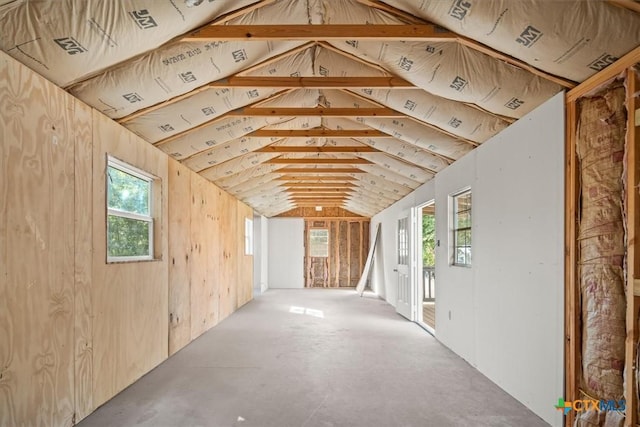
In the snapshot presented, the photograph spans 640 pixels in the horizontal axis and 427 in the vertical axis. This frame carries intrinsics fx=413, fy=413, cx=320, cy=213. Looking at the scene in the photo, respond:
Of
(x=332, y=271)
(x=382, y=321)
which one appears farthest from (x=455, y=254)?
(x=332, y=271)

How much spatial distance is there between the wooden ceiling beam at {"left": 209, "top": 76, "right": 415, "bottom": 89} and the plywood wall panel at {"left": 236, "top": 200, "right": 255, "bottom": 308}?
5.60m

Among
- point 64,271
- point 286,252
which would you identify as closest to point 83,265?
point 64,271

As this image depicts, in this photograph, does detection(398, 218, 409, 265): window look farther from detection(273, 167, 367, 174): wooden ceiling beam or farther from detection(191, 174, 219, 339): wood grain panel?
detection(191, 174, 219, 339): wood grain panel

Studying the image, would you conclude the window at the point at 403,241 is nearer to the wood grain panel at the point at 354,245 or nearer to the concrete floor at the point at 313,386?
the concrete floor at the point at 313,386

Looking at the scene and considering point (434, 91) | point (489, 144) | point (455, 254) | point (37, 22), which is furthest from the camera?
point (455, 254)

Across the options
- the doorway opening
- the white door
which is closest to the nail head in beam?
the doorway opening

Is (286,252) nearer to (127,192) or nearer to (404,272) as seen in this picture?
(404,272)

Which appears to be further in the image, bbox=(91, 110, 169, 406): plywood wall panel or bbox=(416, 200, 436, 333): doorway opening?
bbox=(416, 200, 436, 333): doorway opening

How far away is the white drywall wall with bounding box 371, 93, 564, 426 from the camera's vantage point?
2.86 metres

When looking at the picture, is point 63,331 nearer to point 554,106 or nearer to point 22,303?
point 22,303

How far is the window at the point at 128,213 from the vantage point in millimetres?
→ 3588

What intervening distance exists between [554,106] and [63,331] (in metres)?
3.64

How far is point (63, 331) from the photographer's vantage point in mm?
2713

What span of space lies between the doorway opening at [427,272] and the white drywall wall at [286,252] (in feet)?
12.9
